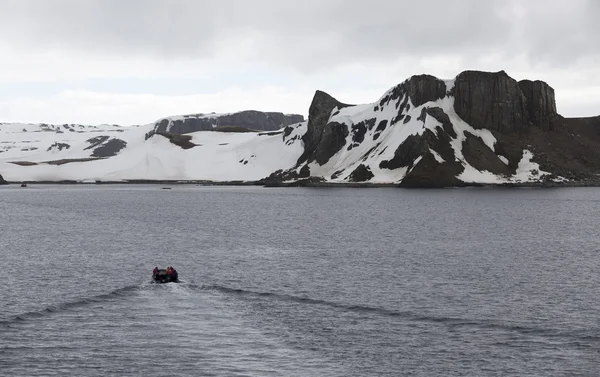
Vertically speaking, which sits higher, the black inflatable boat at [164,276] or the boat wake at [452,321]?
the black inflatable boat at [164,276]

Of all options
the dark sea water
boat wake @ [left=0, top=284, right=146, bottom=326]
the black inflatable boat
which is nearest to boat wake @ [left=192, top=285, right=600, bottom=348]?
the dark sea water

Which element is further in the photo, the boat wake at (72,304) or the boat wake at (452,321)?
the boat wake at (72,304)

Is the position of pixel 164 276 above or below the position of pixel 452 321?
above

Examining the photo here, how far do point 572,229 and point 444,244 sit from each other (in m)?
37.9

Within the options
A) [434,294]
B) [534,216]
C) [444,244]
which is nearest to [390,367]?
[434,294]

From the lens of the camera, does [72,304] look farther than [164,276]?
No

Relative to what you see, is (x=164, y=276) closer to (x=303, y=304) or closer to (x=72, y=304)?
(x=72, y=304)

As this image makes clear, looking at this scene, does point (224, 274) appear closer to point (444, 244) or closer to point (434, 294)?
point (434, 294)

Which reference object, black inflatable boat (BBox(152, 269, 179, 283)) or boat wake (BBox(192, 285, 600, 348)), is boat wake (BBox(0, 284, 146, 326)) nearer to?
black inflatable boat (BBox(152, 269, 179, 283))

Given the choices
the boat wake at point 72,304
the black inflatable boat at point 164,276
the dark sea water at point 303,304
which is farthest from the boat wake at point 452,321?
the boat wake at point 72,304

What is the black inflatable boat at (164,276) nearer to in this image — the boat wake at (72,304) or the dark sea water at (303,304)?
the dark sea water at (303,304)

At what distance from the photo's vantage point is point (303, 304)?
59.8 meters

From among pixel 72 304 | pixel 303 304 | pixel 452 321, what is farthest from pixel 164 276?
pixel 452 321

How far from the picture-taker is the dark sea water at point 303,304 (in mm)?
42844
